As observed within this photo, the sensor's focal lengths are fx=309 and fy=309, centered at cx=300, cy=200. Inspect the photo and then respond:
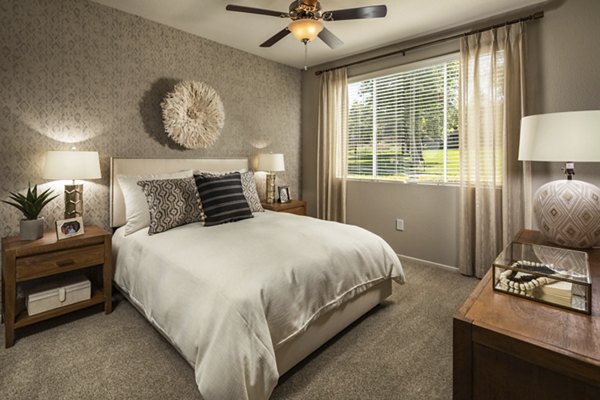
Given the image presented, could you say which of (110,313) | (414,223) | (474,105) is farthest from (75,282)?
(474,105)

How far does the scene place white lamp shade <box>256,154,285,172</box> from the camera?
3.85m

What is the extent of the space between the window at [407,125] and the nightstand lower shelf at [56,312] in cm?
318

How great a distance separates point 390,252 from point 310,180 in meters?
2.49

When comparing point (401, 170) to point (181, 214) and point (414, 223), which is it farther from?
Result: point (181, 214)

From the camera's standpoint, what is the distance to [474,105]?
308 cm

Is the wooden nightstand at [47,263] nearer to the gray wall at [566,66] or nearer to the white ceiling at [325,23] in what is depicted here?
the white ceiling at [325,23]

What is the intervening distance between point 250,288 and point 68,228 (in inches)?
66.7

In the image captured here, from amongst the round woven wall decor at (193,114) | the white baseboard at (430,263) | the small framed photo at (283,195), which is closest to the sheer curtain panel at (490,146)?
the white baseboard at (430,263)

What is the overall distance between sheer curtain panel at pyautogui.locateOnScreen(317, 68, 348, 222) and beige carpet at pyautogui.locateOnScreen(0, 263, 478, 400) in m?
2.08

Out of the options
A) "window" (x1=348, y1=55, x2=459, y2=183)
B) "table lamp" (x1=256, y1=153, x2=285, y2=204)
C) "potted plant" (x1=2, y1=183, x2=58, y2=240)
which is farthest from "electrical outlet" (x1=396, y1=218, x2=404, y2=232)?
"potted plant" (x1=2, y1=183, x2=58, y2=240)

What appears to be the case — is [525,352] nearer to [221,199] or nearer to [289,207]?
[221,199]

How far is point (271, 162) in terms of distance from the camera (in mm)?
3846

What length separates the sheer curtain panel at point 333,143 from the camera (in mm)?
4234

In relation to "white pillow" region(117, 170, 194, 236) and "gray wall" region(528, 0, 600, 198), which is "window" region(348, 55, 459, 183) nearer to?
"gray wall" region(528, 0, 600, 198)
